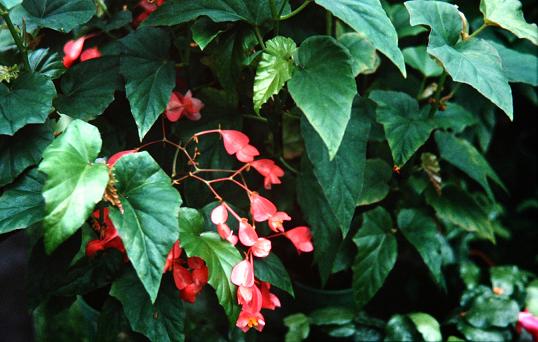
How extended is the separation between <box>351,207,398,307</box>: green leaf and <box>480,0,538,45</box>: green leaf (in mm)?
408

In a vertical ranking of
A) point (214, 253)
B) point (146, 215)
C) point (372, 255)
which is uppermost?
point (146, 215)

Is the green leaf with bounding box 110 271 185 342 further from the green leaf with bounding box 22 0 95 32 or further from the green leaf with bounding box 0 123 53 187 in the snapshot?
the green leaf with bounding box 22 0 95 32

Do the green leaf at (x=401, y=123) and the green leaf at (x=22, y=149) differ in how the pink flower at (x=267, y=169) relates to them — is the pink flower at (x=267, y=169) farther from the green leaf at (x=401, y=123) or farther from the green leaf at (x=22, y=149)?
the green leaf at (x=22, y=149)

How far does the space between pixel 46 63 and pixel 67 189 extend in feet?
1.15

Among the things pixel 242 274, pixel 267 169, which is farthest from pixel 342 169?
pixel 242 274

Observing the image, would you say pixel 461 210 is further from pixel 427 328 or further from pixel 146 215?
pixel 146 215

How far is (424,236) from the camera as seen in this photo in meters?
1.06

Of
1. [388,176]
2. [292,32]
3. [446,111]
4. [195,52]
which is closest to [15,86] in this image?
[195,52]

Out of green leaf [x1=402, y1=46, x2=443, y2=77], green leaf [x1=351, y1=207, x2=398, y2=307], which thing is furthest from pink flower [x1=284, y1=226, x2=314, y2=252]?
green leaf [x1=402, y1=46, x2=443, y2=77]

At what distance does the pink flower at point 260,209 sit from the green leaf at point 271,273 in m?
0.07

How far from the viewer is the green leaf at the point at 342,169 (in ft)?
2.77

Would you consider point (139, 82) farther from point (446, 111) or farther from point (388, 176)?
point (446, 111)

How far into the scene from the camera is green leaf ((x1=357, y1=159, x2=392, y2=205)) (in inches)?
41.3

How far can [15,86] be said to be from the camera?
A: 0.78 metres
